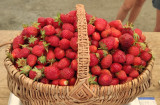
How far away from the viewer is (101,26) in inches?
35.6

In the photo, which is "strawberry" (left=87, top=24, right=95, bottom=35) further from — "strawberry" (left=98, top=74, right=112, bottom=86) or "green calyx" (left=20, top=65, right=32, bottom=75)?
"green calyx" (left=20, top=65, right=32, bottom=75)

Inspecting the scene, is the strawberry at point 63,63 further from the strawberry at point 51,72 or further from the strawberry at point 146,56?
the strawberry at point 146,56

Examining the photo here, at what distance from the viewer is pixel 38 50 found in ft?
2.81

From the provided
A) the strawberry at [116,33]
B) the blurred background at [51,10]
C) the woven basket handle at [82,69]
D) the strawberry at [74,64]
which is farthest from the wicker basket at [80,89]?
the blurred background at [51,10]

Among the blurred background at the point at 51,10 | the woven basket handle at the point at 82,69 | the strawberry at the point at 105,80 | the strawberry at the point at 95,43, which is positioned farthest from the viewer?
the blurred background at the point at 51,10

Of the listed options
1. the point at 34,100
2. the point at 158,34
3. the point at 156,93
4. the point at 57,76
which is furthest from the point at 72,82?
the point at 158,34

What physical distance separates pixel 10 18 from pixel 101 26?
7.67 ft

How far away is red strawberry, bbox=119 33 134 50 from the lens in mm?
855

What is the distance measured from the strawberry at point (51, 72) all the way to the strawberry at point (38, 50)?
9cm

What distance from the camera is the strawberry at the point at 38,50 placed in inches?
33.7

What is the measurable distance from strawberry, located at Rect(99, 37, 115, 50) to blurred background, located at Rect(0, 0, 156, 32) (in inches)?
81.0

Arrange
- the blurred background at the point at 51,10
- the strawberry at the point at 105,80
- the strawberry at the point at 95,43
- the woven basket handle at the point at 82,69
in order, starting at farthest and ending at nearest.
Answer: the blurred background at the point at 51,10 < the strawberry at the point at 95,43 < the strawberry at the point at 105,80 < the woven basket handle at the point at 82,69

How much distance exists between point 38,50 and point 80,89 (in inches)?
11.4

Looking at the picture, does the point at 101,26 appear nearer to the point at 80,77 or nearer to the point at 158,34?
the point at 80,77
